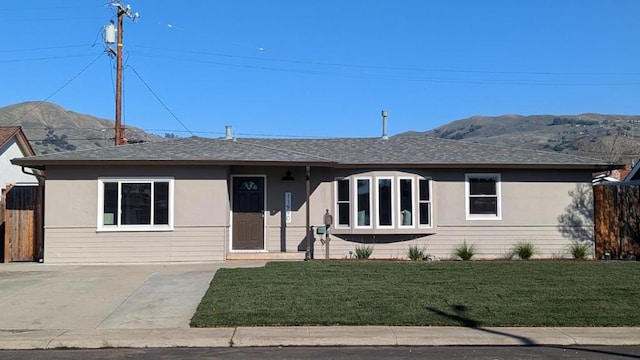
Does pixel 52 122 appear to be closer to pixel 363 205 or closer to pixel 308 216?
pixel 308 216

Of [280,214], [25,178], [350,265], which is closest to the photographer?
[350,265]

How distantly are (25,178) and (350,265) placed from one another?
64.6 feet

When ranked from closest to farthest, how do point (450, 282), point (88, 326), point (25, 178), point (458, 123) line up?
point (88, 326) < point (450, 282) < point (25, 178) < point (458, 123)

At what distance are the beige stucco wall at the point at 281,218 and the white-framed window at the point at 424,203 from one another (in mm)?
192

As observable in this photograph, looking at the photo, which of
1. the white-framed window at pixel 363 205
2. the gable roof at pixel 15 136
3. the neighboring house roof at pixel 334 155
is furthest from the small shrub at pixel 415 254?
the gable roof at pixel 15 136

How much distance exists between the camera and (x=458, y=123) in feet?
607

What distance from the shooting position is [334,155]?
63.3 ft

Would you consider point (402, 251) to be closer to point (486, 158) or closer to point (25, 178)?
point (486, 158)

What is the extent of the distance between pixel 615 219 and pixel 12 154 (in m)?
25.1

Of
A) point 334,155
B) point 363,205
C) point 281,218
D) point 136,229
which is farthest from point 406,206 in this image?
point 136,229

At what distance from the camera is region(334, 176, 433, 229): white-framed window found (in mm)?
18188

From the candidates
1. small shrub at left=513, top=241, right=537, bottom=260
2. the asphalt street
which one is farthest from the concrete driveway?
small shrub at left=513, top=241, right=537, bottom=260

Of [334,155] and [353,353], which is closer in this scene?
[353,353]

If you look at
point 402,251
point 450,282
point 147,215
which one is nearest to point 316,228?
point 402,251
